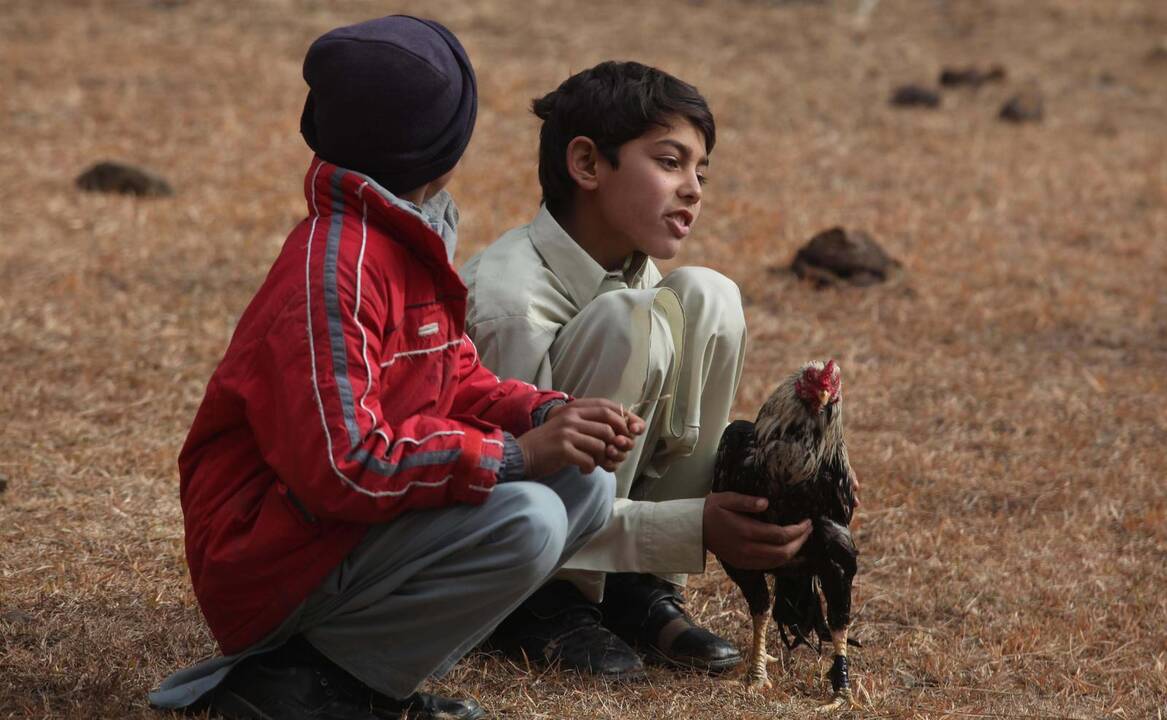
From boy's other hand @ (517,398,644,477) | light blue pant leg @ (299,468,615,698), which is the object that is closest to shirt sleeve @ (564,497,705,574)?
light blue pant leg @ (299,468,615,698)

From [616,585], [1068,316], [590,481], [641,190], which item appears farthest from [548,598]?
[1068,316]

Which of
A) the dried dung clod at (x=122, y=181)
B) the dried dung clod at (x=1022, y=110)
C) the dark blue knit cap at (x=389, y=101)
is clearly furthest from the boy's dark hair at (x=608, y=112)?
the dried dung clod at (x=1022, y=110)

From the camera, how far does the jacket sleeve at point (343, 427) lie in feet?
7.69

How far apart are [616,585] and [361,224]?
4.11 feet

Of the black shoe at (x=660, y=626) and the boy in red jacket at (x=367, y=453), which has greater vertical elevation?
the boy in red jacket at (x=367, y=453)

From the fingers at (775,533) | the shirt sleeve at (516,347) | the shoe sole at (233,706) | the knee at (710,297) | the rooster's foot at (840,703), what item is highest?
the knee at (710,297)

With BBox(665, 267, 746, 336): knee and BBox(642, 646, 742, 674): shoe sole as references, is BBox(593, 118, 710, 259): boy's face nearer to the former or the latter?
BBox(665, 267, 746, 336): knee

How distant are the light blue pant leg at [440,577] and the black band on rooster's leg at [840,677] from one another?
2.44ft

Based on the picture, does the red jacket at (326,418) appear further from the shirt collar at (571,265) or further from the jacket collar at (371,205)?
the shirt collar at (571,265)

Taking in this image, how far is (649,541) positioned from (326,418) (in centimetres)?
101

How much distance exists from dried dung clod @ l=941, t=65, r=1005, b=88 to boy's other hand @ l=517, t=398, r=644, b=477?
862 cm

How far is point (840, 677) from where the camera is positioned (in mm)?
3104

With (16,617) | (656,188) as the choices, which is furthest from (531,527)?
(16,617)

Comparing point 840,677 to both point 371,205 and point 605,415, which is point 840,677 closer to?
point 605,415
